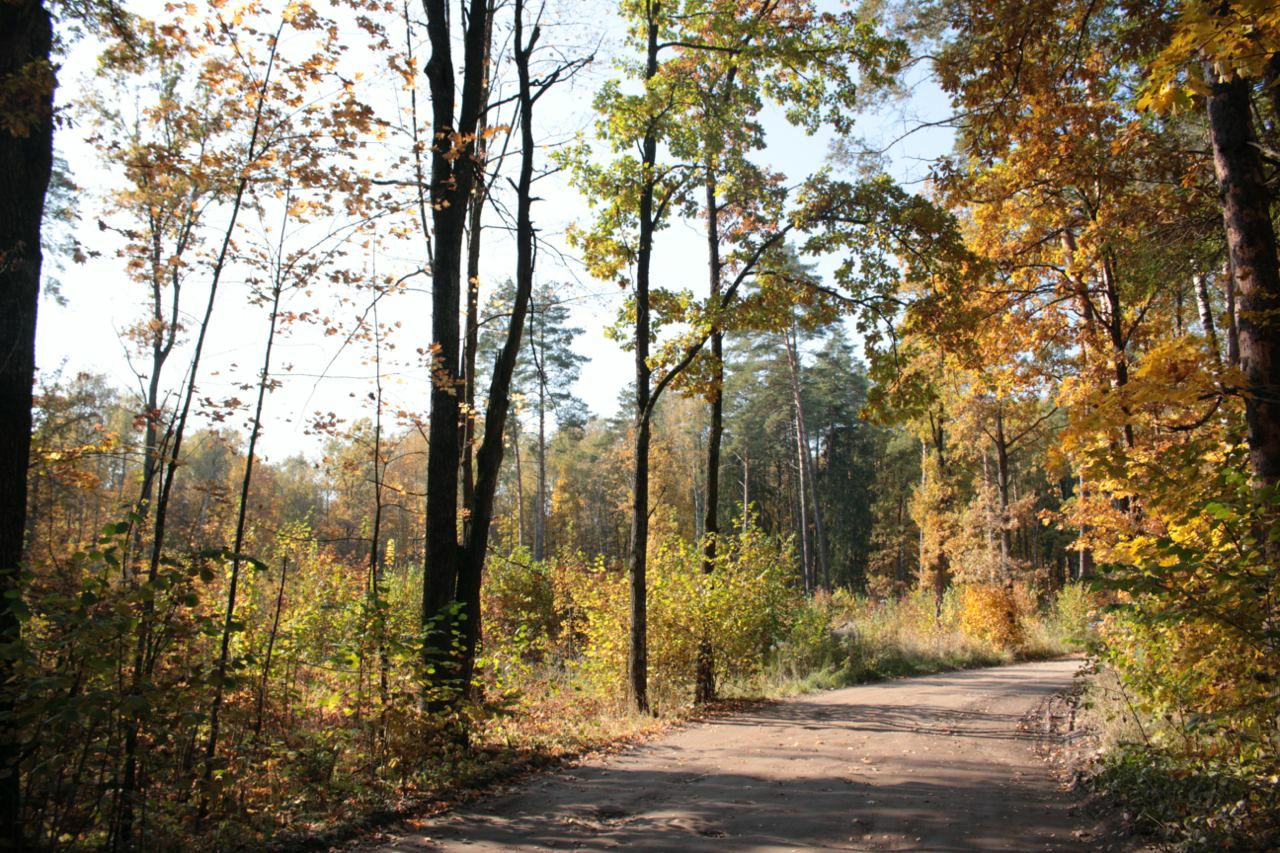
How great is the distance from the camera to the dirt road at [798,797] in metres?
4.79

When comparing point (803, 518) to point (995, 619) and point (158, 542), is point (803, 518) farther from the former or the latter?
point (158, 542)

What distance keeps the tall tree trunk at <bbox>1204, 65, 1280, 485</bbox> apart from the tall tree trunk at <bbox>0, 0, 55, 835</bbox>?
7699mm

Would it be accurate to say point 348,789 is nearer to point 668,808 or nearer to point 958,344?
point 668,808

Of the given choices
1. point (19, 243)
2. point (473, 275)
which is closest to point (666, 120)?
point (473, 275)

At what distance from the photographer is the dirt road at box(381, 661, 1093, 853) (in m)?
4.79

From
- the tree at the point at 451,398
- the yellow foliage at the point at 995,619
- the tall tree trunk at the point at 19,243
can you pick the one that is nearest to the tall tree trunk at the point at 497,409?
the tree at the point at 451,398

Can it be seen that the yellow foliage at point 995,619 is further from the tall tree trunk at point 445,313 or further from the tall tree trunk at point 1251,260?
the tall tree trunk at point 445,313

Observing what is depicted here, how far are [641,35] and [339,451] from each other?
7.34 m

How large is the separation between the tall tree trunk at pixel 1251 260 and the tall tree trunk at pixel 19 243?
25.3ft

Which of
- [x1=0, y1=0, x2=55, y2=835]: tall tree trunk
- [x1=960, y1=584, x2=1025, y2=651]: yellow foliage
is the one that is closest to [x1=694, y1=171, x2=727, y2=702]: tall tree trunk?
[x1=0, y1=0, x2=55, y2=835]: tall tree trunk

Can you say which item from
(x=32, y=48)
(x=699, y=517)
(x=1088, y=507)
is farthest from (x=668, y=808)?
(x=699, y=517)

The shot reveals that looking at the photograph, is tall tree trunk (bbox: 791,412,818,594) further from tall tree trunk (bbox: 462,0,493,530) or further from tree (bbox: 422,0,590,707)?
tree (bbox: 422,0,590,707)

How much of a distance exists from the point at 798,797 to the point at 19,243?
626 cm

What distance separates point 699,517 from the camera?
47.7m
